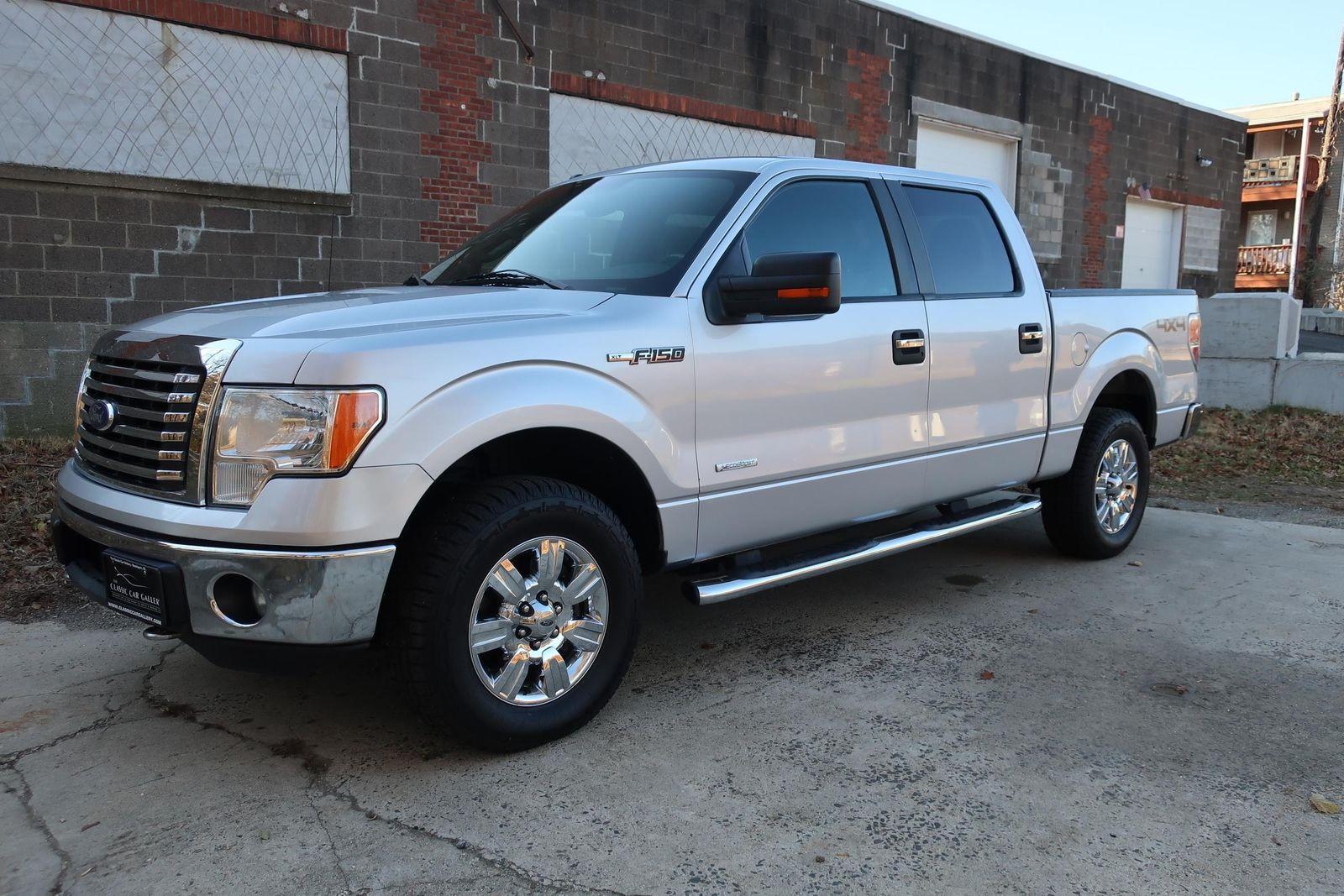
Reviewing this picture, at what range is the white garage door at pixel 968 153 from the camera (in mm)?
16438

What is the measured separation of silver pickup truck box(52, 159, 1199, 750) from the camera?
301 centimetres

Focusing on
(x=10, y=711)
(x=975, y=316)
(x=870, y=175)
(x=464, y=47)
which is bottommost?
(x=10, y=711)

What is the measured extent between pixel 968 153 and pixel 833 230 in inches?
549

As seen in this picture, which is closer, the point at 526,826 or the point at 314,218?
the point at 526,826

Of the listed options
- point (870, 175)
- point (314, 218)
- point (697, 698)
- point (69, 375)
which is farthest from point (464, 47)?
point (697, 698)

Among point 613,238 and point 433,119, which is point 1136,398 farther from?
point 433,119

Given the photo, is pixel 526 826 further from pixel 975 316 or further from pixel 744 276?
pixel 975 316

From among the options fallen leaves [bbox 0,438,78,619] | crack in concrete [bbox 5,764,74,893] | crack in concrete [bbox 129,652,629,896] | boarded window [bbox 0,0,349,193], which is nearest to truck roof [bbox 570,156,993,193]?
crack in concrete [bbox 129,652,629,896]

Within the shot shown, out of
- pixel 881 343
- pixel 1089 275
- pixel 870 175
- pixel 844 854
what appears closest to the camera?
pixel 844 854

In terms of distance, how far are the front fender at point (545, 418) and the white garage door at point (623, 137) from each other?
298 inches

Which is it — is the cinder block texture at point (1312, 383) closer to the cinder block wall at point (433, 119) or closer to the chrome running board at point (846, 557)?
the cinder block wall at point (433, 119)

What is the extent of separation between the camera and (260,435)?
2986 millimetres

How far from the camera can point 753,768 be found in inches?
132

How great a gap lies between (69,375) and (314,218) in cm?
252
